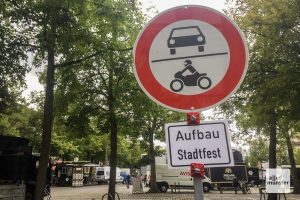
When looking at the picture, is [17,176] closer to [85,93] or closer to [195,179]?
[85,93]

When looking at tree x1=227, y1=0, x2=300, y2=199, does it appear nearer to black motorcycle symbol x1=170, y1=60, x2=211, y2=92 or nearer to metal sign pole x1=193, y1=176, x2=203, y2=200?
black motorcycle symbol x1=170, y1=60, x2=211, y2=92

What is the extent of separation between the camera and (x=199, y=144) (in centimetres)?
235

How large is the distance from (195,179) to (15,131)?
45228 mm

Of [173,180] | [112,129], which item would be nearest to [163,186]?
[173,180]

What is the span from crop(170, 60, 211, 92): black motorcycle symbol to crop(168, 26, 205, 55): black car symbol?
5.1 inches

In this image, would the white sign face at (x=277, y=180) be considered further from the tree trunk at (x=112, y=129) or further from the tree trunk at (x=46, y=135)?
the tree trunk at (x=112, y=129)

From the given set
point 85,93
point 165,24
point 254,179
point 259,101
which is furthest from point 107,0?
point 254,179

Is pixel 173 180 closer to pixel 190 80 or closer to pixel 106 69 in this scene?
pixel 106 69

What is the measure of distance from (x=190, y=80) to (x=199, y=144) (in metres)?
0.41

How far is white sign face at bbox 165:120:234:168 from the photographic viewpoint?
2.33m

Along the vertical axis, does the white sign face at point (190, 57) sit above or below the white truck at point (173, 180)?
below

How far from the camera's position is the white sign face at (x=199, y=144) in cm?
233

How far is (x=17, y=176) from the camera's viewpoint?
15.9 m

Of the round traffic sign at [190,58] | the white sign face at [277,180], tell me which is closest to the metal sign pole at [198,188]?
the round traffic sign at [190,58]
